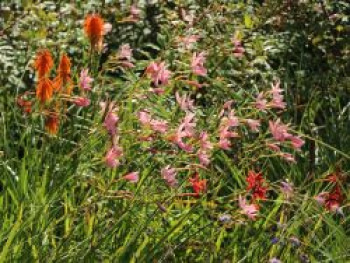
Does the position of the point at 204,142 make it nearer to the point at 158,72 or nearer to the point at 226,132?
the point at 226,132

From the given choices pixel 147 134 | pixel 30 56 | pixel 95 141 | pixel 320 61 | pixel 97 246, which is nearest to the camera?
pixel 97 246

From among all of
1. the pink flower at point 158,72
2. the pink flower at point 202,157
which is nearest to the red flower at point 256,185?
the pink flower at point 202,157

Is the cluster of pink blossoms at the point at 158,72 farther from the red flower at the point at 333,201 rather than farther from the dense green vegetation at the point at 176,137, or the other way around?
the red flower at the point at 333,201

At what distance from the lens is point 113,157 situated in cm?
338

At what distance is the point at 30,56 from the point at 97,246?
2259 mm

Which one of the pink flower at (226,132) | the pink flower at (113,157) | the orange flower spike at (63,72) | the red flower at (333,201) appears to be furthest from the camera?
the red flower at (333,201)

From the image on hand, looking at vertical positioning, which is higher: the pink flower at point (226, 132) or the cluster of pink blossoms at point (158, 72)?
the cluster of pink blossoms at point (158, 72)

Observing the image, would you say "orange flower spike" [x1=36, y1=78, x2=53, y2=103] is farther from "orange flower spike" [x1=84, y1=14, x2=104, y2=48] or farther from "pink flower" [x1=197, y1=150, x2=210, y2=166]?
"pink flower" [x1=197, y1=150, x2=210, y2=166]

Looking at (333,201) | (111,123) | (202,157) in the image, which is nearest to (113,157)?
(111,123)

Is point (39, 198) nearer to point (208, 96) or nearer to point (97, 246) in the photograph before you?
point (97, 246)

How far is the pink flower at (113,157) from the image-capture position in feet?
11.0

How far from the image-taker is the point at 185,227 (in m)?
4.33

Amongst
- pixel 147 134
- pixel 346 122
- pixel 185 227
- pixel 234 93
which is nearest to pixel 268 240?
pixel 185 227

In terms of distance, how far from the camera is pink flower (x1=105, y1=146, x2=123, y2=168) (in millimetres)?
3367
